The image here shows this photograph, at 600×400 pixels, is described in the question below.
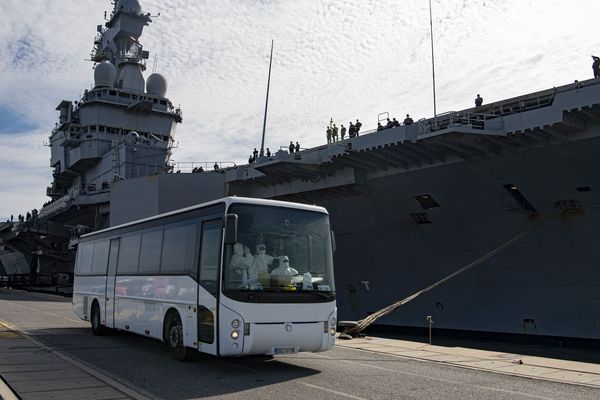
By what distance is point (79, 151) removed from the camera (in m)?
49.6

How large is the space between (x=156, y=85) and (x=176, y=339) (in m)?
47.2

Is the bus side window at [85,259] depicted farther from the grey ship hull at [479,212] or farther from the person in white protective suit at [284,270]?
the person in white protective suit at [284,270]

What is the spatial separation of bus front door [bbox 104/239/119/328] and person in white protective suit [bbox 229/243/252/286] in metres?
5.76

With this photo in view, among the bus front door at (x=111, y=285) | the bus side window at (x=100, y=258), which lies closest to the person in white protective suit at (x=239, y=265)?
the bus front door at (x=111, y=285)

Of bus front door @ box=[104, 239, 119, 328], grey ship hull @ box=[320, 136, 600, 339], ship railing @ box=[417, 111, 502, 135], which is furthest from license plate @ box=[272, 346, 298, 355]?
grey ship hull @ box=[320, 136, 600, 339]

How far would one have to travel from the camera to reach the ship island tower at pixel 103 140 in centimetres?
4422

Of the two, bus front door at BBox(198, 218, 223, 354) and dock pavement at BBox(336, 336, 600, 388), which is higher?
bus front door at BBox(198, 218, 223, 354)

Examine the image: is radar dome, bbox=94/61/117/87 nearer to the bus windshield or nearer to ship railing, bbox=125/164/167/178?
ship railing, bbox=125/164/167/178

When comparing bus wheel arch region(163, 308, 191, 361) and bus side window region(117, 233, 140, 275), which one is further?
bus side window region(117, 233, 140, 275)

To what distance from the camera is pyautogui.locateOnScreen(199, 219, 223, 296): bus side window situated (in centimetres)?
879

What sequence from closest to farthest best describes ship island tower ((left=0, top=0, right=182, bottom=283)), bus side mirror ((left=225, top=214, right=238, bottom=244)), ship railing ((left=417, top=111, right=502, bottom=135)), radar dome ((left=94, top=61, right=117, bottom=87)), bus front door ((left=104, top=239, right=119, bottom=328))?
bus side mirror ((left=225, top=214, right=238, bottom=244))
bus front door ((left=104, top=239, right=119, bottom=328))
ship railing ((left=417, top=111, right=502, bottom=135))
ship island tower ((left=0, top=0, right=182, bottom=283))
radar dome ((left=94, top=61, right=117, bottom=87))

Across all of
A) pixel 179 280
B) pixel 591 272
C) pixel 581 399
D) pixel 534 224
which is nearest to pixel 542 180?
pixel 534 224

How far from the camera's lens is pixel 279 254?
29.8 ft

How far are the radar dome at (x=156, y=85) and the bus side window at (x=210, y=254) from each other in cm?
4697
